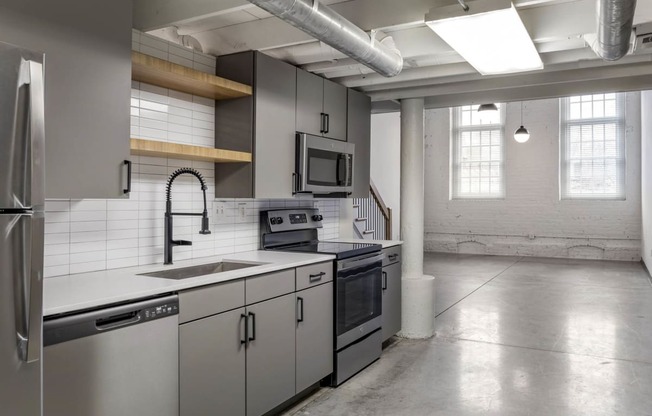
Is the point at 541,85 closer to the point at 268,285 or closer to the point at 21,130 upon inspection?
the point at 268,285

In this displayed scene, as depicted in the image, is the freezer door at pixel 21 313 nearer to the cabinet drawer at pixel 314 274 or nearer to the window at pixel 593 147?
the cabinet drawer at pixel 314 274

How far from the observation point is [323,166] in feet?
12.7

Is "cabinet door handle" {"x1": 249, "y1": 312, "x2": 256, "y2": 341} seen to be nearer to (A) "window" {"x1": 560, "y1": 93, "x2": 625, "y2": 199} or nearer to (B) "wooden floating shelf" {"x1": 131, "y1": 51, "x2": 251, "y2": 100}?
(B) "wooden floating shelf" {"x1": 131, "y1": 51, "x2": 251, "y2": 100}

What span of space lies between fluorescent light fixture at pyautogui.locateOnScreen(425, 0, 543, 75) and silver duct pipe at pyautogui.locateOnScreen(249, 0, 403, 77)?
37 cm

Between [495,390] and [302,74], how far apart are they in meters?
2.68

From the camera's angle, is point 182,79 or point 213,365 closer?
point 213,365

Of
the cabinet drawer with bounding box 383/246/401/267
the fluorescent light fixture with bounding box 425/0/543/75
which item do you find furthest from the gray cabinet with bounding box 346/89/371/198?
the fluorescent light fixture with bounding box 425/0/543/75

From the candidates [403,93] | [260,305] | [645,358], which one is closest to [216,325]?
[260,305]

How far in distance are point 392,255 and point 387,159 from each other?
5467 millimetres

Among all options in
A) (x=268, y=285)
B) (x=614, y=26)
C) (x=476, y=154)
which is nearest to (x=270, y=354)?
(x=268, y=285)

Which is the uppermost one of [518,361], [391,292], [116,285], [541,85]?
[541,85]

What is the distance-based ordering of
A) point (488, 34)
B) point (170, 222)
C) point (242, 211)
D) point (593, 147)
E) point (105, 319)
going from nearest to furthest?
point (105, 319) → point (488, 34) → point (170, 222) → point (242, 211) → point (593, 147)

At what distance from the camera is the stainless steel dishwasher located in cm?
179

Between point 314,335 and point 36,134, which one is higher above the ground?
point 36,134
